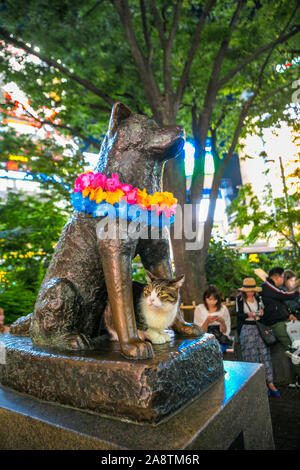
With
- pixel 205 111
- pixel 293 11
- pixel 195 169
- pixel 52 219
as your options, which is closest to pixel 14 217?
pixel 52 219

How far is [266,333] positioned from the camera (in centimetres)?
396

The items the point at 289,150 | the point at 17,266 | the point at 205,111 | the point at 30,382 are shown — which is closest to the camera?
the point at 30,382

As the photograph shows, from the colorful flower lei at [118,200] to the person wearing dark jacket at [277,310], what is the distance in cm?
330

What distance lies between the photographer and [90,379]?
1158 millimetres

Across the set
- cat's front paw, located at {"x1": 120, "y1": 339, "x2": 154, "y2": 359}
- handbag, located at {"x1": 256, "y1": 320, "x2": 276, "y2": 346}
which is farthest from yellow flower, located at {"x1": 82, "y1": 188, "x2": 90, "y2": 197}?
handbag, located at {"x1": 256, "y1": 320, "x2": 276, "y2": 346}

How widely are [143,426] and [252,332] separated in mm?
3370

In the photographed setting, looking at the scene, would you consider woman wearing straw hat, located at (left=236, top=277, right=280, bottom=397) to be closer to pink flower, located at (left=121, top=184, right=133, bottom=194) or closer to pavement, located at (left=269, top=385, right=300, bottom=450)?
pavement, located at (left=269, top=385, right=300, bottom=450)

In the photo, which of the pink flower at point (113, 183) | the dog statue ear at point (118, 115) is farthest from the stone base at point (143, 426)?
the dog statue ear at point (118, 115)

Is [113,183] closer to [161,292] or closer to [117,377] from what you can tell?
[161,292]

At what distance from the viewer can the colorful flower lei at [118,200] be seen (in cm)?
132

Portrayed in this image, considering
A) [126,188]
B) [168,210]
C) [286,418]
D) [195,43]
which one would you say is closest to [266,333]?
[286,418]

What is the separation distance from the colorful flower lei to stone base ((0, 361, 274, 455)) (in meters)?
0.77
